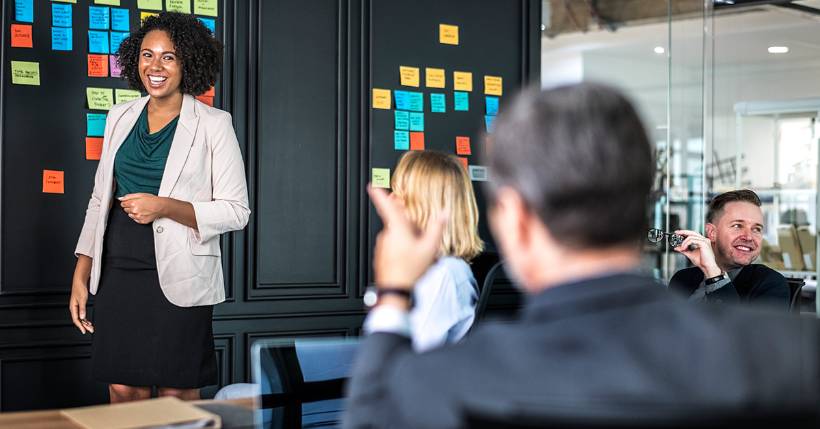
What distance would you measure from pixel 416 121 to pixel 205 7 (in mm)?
1163

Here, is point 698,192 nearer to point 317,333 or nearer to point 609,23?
point 609,23

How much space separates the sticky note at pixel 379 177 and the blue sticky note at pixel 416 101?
13.6 inches

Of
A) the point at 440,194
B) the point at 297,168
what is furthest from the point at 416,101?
the point at 440,194

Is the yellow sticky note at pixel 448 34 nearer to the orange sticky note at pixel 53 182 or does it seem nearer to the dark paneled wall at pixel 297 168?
the dark paneled wall at pixel 297 168

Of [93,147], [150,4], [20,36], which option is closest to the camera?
[20,36]

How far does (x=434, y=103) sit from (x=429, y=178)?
242 cm

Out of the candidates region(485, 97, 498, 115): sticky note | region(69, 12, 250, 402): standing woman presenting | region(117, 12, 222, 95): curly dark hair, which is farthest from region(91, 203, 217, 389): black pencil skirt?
region(485, 97, 498, 115): sticky note

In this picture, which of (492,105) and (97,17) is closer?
(97,17)

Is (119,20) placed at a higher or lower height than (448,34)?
lower

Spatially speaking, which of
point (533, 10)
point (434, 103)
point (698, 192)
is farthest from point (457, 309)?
point (698, 192)

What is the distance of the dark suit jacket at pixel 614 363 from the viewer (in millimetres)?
779

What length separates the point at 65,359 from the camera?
3688 mm

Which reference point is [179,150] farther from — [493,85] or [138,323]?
[493,85]

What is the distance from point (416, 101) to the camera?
4.55m
